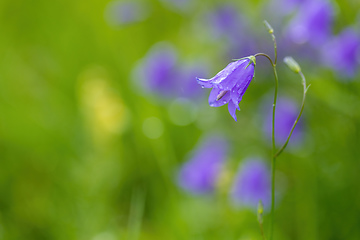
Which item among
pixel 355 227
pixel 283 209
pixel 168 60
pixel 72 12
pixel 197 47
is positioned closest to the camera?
pixel 355 227

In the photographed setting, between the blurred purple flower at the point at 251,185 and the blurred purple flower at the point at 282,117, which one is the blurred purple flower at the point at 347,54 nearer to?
the blurred purple flower at the point at 282,117

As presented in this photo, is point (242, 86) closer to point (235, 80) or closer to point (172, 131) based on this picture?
point (235, 80)

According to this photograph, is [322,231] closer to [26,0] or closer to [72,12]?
[72,12]

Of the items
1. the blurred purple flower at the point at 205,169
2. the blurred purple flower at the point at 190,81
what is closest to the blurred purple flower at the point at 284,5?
the blurred purple flower at the point at 190,81

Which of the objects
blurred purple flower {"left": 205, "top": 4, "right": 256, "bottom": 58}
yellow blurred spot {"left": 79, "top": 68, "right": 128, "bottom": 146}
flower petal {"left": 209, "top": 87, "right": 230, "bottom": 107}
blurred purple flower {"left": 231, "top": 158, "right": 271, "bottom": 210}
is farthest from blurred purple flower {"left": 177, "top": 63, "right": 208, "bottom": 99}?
flower petal {"left": 209, "top": 87, "right": 230, "bottom": 107}

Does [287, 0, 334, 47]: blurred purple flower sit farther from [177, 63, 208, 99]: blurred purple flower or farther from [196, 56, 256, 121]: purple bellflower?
[196, 56, 256, 121]: purple bellflower

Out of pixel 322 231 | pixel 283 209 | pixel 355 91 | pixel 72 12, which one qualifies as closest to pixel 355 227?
pixel 322 231
